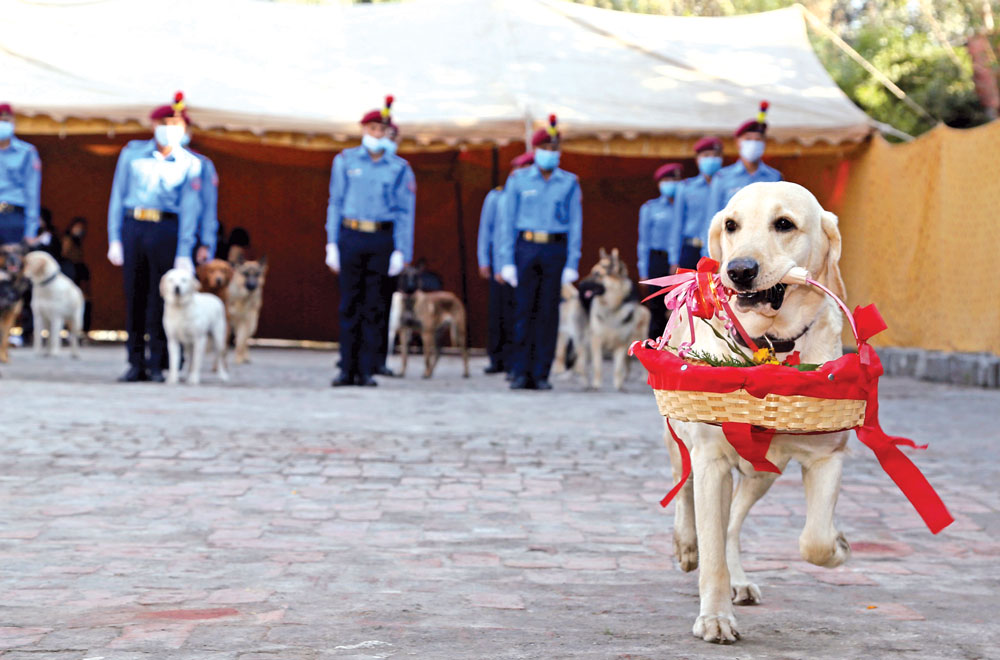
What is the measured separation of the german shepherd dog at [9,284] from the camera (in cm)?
1365

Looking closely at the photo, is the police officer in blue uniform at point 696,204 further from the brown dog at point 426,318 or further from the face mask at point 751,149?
the brown dog at point 426,318

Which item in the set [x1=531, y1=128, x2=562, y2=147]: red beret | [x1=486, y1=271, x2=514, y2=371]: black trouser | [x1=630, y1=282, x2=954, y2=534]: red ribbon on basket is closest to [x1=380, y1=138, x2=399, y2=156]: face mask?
[x1=531, y1=128, x2=562, y2=147]: red beret

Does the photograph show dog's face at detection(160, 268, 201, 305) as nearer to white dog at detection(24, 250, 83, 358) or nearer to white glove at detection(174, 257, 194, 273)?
white glove at detection(174, 257, 194, 273)

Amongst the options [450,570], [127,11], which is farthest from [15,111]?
[450,570]

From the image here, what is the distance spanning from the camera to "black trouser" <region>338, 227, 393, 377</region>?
1199 cm

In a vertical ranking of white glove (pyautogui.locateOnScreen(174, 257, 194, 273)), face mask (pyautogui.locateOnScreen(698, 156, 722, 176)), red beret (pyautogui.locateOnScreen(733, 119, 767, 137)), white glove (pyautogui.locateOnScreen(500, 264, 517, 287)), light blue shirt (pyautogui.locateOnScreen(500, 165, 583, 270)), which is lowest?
white glove (pyautogui.locateOnScreen(174, 257, 194, 273))

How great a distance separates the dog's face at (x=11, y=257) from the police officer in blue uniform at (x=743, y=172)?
742 centimetres

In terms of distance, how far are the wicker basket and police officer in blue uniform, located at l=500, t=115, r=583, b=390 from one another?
9135 millimetres

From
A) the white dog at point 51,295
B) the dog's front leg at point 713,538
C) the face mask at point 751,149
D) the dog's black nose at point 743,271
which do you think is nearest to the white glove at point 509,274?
the face mask at point 751,149

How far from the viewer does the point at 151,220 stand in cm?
1155

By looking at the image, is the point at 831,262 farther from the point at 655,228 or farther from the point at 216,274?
the point at 216,274

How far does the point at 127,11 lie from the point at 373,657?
53.0 feet

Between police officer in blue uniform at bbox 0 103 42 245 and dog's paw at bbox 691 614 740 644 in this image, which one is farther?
police officer in blue uniform at bbox 0 103 42 245

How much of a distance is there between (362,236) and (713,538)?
895 cm
